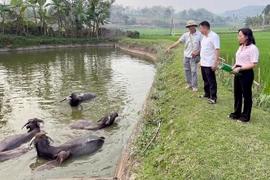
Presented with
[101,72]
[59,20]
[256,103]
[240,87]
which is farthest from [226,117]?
[59,20]

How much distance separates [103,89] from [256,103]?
726 cm

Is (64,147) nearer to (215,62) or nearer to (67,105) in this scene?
(215,62)

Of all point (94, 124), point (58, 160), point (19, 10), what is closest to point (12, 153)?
point (58, 160)

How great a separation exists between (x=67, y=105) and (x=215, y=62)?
19.6 feet

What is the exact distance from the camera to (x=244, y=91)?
528cm

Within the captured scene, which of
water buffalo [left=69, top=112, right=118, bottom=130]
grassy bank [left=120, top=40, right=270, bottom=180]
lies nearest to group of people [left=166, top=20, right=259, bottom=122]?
grassy bank [left=120, top=40, right=270, bottom=180]

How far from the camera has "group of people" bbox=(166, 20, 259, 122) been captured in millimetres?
5121

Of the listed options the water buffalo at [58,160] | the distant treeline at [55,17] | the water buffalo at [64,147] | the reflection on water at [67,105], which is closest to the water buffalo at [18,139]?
the reflection on water at [67,105]

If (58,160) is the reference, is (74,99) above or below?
above

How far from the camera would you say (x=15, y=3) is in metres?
32.7

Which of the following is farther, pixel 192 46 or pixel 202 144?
pixel 192 46

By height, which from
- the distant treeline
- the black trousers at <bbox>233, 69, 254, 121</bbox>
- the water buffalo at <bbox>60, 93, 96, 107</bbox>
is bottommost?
the water buffalo at <bbox>60, 93, 96, 107</bbox>

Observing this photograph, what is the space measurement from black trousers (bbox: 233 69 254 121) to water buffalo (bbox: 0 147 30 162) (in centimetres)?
452

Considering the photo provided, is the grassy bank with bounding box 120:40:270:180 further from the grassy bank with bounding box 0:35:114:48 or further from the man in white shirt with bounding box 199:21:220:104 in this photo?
the grassy bank with bounding box 0:35:114:48
